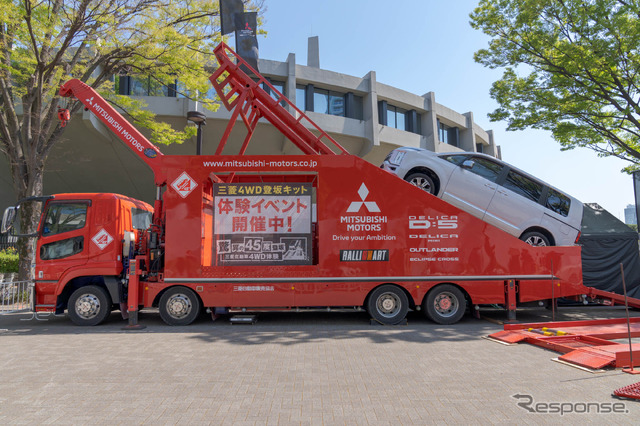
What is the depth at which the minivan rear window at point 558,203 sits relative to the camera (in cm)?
841

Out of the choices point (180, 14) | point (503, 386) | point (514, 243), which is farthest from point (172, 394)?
point (180, 14)

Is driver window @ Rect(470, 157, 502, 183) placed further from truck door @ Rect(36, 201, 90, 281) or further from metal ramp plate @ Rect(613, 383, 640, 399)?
truck door @ Rect(36, 201, 90, 281)

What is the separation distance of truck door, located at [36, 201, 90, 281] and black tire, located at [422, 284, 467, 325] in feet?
23.6

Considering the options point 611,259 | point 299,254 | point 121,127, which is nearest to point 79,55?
point 121,127

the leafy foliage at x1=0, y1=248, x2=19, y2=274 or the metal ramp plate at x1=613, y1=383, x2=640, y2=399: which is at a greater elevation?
the leafy foliage at x1=0, y1=248, x2=19, y2=274

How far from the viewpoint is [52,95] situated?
12078mm

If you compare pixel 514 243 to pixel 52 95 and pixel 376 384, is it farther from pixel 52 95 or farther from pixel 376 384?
pixel 52 95

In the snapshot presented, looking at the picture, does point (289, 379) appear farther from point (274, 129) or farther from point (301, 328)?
point (274, 129)

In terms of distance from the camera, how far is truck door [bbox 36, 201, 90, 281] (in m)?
8.10

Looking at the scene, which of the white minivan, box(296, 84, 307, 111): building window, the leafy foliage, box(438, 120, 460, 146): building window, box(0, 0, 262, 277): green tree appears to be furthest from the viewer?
box(438, 120, 460, 146): building window

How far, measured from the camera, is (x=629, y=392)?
4.01 metres

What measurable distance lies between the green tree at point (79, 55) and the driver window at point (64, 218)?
4162 millimetres

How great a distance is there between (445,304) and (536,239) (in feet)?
8.06

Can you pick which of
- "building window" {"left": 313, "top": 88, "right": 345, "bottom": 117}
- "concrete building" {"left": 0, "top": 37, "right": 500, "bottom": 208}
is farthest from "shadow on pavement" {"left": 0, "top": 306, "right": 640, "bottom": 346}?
"building window" {"left": 313, "top": 88, "right": 345, "bottom": 117}
